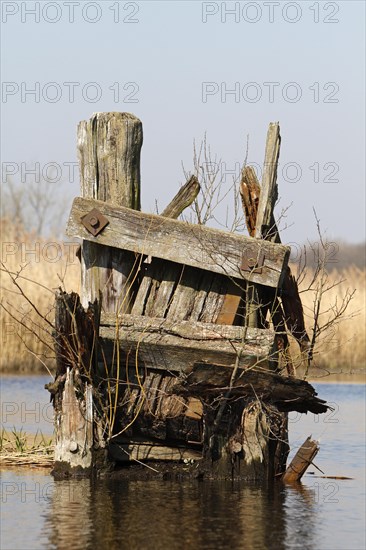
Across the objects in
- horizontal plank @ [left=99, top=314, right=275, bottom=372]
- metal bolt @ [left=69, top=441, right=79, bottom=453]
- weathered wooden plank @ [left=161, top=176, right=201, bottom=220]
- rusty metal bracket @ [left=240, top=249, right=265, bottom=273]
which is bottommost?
metal bolt @ [left=69, top=441, right=79, bottom=453]

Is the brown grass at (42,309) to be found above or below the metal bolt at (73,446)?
above

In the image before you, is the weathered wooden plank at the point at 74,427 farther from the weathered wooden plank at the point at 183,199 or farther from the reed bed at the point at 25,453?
the weathered wooden plank at the point at 183,199

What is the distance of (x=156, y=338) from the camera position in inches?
363

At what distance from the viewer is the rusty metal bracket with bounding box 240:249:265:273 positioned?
912 centimetres

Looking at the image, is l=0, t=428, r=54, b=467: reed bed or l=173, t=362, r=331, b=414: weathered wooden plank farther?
l=0, t=428, r=54, b=467: reed bed

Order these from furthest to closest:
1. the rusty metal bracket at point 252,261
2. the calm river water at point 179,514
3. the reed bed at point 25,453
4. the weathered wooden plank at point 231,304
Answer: the reed bed at point 25,453 < the weathered wooden plank at point 231,304 < the rusty metal bracket at point 252,261 < the calm river water at point 179,514

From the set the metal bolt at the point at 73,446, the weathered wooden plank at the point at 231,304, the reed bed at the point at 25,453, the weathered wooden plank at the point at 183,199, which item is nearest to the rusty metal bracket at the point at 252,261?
the weathered wooden plank at the point at 231,304

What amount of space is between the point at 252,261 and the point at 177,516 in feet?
7.24

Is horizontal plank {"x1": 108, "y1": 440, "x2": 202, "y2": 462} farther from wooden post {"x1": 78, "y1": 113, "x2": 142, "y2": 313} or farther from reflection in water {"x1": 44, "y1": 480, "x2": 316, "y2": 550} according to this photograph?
wooden post {"x1": 78, "y1": 113, "x2": 142, "y2": 313}

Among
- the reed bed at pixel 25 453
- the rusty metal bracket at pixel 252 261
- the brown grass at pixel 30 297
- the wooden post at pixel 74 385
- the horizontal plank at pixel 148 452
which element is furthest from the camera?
the brown grass at pixel 30 297

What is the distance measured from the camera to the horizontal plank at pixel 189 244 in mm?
9133

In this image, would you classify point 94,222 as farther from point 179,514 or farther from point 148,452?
point 179,514

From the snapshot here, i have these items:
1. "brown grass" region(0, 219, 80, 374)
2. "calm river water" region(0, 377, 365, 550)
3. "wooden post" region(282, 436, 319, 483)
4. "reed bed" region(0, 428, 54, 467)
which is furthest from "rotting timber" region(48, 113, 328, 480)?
"brown grass" region(0, 219, 80, 374)

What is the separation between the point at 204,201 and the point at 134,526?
3.21 meters
